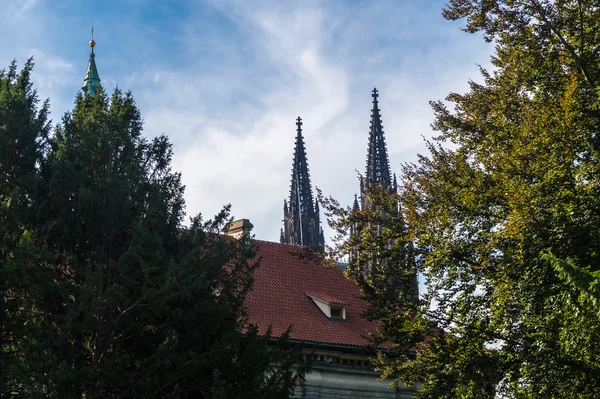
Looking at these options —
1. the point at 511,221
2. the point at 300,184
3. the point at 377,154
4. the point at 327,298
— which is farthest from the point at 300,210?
the point at 511,221

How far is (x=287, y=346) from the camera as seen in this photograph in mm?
20172

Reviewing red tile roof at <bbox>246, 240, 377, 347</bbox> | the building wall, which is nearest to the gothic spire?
red tile roof at <bbox>246, 240, 377, 347</bbox>

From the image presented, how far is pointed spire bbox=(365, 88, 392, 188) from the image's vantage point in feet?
299

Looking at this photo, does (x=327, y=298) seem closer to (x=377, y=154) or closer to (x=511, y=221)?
(x=511, y=221)

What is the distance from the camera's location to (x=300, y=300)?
30.7 meters

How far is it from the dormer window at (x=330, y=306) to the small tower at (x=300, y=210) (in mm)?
55133

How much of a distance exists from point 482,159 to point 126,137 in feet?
24.6

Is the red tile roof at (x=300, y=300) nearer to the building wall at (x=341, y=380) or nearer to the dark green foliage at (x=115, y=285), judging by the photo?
the building wall at (x=341, y=380)

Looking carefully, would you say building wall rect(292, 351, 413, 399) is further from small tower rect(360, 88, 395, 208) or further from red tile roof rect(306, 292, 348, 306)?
small tower rect(360, 88, 395, 208)

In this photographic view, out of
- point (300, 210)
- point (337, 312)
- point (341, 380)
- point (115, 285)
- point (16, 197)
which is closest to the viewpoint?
point (115, 285)

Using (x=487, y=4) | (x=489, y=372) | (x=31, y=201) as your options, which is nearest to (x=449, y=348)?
(x=489, y=372)

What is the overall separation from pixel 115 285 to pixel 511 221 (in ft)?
24.0

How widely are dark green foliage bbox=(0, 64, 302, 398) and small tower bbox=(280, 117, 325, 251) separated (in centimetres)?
6691

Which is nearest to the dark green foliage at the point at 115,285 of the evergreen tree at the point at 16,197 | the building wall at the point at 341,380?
the evergreen tree at the point at 16,197
